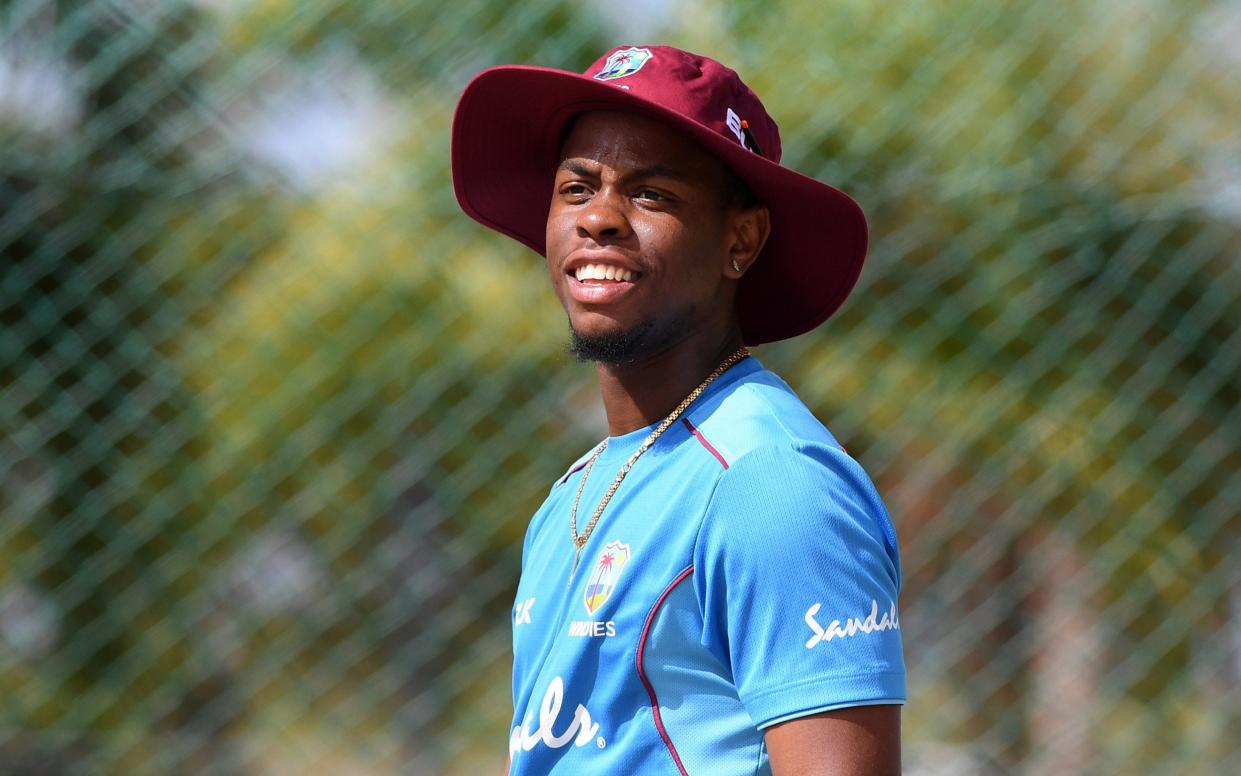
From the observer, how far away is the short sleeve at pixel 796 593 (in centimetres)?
117

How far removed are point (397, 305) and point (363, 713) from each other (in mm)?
971

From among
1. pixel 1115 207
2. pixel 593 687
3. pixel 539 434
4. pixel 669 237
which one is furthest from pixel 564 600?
pixel 1115 207

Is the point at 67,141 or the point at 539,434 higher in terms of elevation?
the point at 67,141

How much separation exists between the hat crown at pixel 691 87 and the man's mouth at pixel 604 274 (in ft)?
0.56

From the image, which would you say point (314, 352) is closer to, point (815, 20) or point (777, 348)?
point (777, 348)

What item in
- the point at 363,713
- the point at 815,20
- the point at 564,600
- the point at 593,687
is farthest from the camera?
the point at 815,20

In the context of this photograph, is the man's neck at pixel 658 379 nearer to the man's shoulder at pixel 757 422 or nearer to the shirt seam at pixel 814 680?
the man's shoulder at pixel 757 422

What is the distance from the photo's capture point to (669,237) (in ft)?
4.85

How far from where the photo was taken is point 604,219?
1486 millimetres

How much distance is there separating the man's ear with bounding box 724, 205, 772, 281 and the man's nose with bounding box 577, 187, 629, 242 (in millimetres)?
129

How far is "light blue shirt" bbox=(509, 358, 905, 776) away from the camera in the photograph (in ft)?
3.88

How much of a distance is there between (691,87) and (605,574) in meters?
0.51

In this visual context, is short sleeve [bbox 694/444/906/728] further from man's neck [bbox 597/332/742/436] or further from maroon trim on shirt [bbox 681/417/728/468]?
man's neck [bbox 597/332/742/436]

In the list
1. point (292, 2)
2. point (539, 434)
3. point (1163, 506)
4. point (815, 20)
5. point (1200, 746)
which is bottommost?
point (1200, 746)
